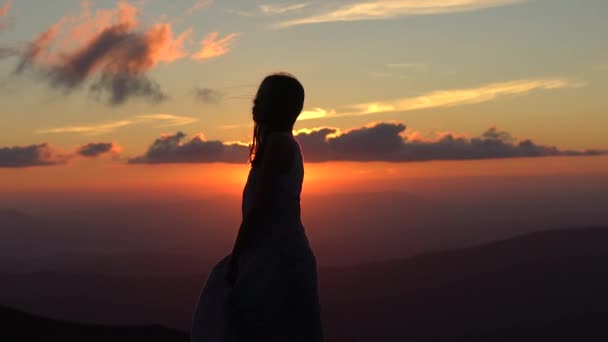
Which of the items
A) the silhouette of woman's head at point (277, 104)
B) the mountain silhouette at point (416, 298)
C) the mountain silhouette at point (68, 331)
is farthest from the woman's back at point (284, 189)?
the mountain silhouette at point (416, 298)

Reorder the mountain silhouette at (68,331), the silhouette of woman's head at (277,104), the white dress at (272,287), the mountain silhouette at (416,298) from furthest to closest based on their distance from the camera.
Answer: the mountain silhouette at (416,298) < the mountain silhouette at (68,331) < the white dress at (272,287) < the silhouette of woman's head at (277,104)

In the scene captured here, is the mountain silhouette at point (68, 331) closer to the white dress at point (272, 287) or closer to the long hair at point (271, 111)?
the white dress at point (272, 287)

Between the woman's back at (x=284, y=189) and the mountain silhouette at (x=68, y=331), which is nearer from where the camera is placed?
the woman's back at (x=284, y=189)

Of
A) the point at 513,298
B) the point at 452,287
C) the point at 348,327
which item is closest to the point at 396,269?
the point at 452,287

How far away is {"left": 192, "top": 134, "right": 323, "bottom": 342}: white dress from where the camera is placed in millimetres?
5215

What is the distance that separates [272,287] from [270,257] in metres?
0.22

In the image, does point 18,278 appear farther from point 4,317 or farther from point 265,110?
point 265,110

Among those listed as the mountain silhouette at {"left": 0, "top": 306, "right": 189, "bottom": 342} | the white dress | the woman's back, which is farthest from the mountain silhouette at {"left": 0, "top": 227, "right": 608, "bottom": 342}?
the woman's back

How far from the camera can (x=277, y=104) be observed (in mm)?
5105

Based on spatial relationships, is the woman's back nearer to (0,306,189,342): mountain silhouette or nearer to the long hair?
the long hair

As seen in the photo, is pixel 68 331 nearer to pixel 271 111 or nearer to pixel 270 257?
pixel 270 257

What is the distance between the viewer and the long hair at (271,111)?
508cm

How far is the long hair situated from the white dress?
0.33 feet

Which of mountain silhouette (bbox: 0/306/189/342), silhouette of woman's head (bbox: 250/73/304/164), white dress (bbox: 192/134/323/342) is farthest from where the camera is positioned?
mountain silhouette (bbox: 0/306/189/342)
